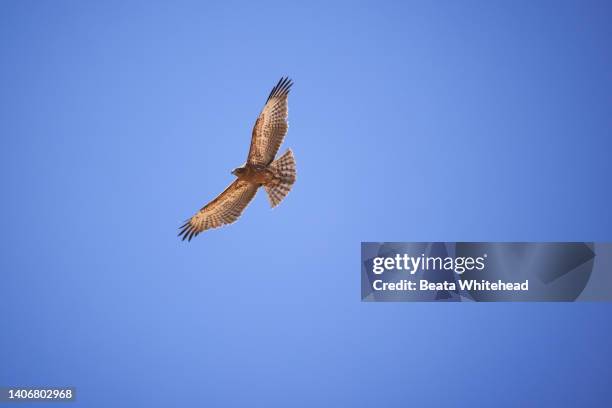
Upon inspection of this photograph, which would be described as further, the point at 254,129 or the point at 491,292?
the point at 491,292

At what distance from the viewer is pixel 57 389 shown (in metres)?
14.6

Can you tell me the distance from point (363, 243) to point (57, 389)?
409 cm

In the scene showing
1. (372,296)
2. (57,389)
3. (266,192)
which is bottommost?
(57,389)

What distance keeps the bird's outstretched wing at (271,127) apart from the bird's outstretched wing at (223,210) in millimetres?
465

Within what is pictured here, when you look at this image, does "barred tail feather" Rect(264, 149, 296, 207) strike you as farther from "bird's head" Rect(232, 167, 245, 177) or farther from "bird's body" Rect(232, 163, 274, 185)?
"bird's head" Rect(232, 167, 245, 177)

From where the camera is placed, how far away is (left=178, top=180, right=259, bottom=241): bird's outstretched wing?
47.8 ft

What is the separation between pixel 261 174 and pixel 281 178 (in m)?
0.25

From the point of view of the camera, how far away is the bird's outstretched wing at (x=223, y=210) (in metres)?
14.6

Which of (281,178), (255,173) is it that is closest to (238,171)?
(255,173)

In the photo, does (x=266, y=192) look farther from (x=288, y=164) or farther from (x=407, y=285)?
(x=407, y=285)

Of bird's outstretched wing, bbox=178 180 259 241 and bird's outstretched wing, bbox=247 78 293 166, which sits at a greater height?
bird's outstretched wing, bbox=247 78 293 166

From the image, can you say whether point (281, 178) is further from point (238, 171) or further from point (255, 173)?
point (238, 171)

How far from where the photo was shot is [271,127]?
46.1 ft

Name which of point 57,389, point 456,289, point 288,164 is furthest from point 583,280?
point 57,389
